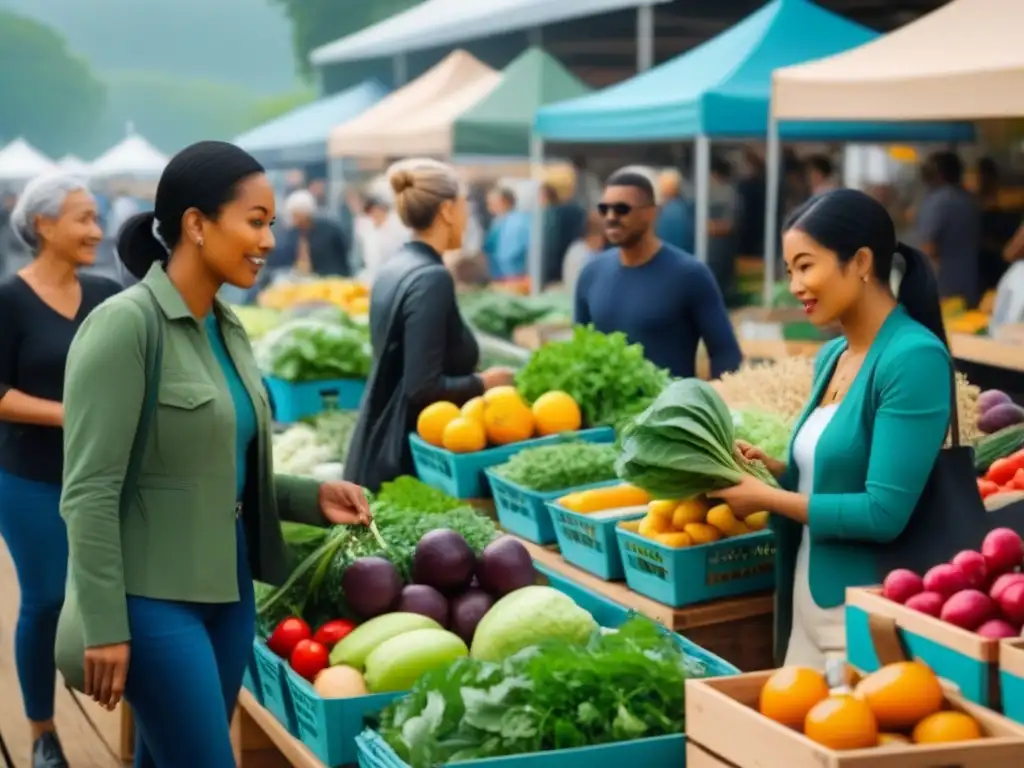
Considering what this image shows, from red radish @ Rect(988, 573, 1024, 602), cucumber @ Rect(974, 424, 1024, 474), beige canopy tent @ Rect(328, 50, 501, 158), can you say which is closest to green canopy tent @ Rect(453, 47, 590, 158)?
beige canopy tent @ Rect(328, 50, 501, 158)

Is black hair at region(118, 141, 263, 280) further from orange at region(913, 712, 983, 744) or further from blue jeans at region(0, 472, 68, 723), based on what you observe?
blue jeans at region(0, 472, 68, 723)

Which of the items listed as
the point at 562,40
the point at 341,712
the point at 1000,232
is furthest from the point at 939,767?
the point at 562,40

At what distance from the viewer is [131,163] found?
27.1 meters

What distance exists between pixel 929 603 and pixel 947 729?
278mm

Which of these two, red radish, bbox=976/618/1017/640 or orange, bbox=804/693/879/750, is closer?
orange, bbox=804/693/879/750

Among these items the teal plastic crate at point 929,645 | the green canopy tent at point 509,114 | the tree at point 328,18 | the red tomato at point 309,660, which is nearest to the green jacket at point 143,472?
the red tomato at point 309,660

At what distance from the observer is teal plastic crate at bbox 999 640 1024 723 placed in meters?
2.40

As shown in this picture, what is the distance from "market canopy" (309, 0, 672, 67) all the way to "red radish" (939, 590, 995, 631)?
10.1 meters

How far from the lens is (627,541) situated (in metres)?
3.84

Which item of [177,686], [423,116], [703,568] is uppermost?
[423,116]

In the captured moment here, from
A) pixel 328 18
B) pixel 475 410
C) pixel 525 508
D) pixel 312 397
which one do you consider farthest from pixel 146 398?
pixel 328 18

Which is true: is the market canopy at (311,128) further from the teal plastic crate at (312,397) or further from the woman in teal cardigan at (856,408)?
the woman in teal cardigan at (856,408)

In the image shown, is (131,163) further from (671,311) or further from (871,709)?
(871,709)

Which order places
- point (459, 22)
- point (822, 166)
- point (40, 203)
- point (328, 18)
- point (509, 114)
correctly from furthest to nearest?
1. point (328, 18)
2. point (459, 22)
3. point (509, 114)
4. point (822, 166)
5. point (40, 203)
